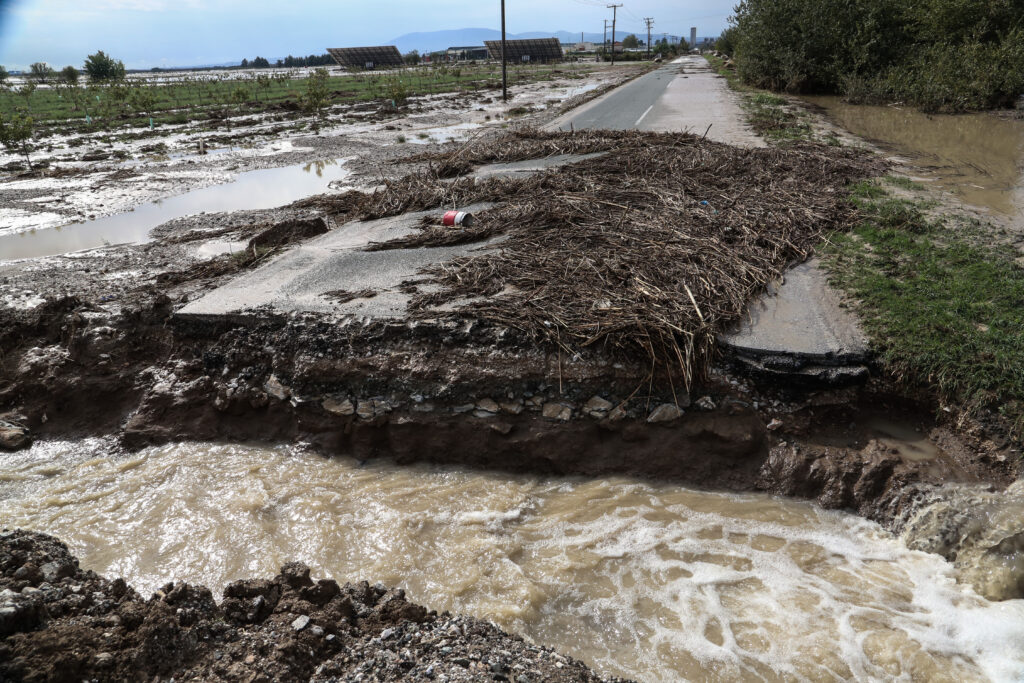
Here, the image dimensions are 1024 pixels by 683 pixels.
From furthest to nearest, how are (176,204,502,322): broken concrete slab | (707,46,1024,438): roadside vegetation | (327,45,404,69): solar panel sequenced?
(327,45,404,69): solar panel → (176,204,502,322): broken concrete slab → (707,46,1024,438): roadside vegetation

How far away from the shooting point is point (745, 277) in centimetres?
569

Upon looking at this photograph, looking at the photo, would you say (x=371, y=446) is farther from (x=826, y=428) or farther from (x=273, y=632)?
(x=826, y=428)

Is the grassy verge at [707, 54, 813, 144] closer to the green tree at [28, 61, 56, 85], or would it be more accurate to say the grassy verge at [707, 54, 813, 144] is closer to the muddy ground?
the muddy ground

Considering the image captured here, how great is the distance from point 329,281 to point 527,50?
81902 millimetres

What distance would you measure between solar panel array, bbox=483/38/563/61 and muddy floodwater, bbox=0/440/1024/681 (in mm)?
82139

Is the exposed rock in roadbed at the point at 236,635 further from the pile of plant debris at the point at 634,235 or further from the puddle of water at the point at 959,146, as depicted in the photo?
the puddle of water at the point at 959,146

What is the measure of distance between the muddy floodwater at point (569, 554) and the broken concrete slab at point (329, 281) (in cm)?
138

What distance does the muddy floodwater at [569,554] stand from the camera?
10.8 feet

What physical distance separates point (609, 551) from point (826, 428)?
2.01 meters

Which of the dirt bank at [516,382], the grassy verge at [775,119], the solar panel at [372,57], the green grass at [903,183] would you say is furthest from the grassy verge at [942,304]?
the solar panel at [372,57]

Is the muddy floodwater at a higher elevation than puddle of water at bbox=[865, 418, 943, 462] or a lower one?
lower

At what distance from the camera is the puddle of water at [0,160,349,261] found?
378 inches

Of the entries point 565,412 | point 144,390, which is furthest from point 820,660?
point 144,390

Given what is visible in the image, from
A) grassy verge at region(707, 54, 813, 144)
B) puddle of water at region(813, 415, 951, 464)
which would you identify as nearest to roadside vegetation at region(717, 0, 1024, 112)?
grassy verge at region(707, 54, 813, 144)
